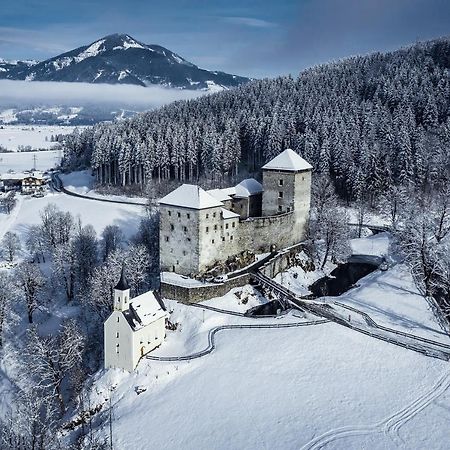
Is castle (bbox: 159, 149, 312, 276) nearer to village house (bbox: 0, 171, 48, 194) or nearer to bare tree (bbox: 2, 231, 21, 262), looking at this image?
bare tree (bbox: 2, 231, 21, 262)

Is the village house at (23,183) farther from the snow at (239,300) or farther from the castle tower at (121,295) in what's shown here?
the castle tower at (121,295)

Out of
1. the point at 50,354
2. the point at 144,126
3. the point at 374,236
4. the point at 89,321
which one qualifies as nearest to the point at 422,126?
the point at 374,236

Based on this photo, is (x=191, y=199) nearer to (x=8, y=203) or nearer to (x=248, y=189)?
(x=248, y=189)

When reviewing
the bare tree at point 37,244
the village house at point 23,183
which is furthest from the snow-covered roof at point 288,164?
the village house at point 23,183

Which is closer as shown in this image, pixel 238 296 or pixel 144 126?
pixel 238 296

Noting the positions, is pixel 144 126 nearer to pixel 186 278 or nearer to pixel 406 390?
pixel 186 278

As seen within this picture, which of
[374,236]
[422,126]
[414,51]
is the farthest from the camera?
[414,51]
